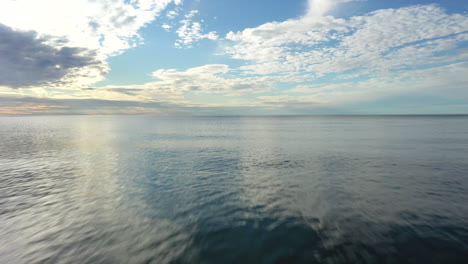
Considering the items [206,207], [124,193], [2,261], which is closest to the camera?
[2,261]

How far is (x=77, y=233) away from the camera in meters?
11.8

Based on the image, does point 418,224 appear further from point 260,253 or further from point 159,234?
point 159,234

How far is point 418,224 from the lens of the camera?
12.0m

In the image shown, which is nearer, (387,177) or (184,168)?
(387,177)

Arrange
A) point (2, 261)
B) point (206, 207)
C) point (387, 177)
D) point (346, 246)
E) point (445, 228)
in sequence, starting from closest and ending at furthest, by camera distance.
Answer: point (2, 261)
point (346, 246)
point (445, 228)
point (206, 207)
point (387, 177)

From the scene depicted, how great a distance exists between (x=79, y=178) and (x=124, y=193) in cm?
825

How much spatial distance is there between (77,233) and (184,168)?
48.8ft

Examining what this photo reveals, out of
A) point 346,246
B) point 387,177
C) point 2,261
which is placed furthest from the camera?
point 387,177

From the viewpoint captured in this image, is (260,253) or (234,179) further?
(234,179)

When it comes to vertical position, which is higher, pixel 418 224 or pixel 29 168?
pixel 418 224

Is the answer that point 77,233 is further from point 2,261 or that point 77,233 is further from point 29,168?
point 29,168

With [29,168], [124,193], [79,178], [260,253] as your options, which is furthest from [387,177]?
[29,168]

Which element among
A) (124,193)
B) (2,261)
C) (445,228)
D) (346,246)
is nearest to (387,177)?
(445,228)

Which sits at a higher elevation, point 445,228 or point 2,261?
point 445,228
